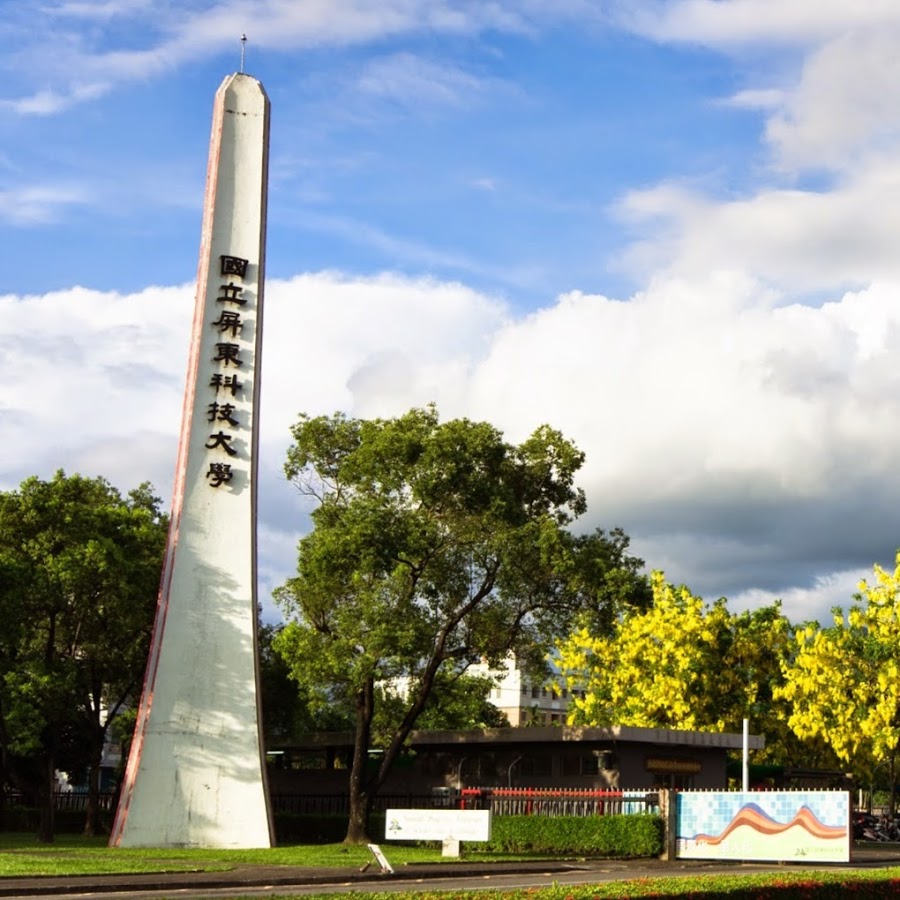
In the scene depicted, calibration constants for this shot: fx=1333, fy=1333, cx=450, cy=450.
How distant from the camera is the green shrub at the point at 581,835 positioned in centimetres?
3284

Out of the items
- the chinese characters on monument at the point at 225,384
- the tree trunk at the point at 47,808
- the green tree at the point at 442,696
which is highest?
the chinese characters on monument at the point at 225,384

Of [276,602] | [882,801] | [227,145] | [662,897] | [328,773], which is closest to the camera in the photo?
[662,897]

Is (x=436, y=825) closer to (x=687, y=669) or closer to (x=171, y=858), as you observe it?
(x=171, y=858)

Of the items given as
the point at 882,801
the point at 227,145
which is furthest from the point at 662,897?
the point at 882,801

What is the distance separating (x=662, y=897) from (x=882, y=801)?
107 metres

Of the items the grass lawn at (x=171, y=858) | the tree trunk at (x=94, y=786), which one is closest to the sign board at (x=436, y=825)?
the grass lawn at (x=171, y=858)

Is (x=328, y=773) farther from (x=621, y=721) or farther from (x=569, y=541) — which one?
(x=569, y=541)

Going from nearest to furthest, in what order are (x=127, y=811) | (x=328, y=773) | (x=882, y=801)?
(x=127, y=811) < (x=328, y=773) < (x=882, y=801)

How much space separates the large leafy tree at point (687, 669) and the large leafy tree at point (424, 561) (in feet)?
37.8

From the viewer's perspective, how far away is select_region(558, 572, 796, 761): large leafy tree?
50.8m

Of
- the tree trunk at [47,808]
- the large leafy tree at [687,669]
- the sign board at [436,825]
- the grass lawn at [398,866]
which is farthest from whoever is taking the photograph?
the large leafy tree at [687,669]

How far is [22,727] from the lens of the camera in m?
38.6

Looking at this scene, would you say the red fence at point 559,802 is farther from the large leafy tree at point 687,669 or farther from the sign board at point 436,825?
the large leafy tree at point 687,669

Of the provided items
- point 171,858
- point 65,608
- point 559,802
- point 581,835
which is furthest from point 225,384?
point 581,835
